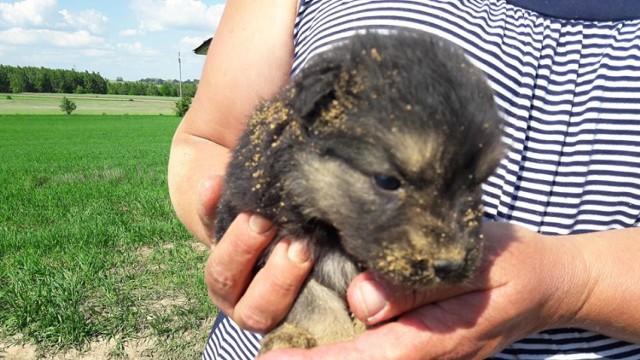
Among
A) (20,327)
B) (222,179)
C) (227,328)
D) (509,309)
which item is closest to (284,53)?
(222,179)

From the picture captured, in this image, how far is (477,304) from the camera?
7.41ft

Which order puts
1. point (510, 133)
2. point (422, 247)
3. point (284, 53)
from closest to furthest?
point (422, 247), point (510, 133), point (284, 53)

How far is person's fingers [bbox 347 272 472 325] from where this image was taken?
88.0 inches

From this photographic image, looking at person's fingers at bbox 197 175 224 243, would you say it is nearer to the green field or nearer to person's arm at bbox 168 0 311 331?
person's arm at bbox 168 0 311 331

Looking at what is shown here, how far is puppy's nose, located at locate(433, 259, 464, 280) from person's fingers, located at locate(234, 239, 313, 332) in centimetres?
62

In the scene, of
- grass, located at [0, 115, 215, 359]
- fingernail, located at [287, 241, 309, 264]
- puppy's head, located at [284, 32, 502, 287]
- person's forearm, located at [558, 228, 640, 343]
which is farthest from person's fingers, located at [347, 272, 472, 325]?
grass, located at [0, 115, 215, 359]

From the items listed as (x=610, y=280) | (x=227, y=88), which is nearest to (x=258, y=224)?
(x=227, y=88)

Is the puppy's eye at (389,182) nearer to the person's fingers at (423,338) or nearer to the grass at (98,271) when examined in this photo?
the person's fingers at (423,338)

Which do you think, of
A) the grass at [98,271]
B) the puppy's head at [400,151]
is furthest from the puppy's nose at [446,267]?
the grass at [98,271]

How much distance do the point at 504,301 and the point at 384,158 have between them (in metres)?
0.72

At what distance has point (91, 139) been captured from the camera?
47219mm

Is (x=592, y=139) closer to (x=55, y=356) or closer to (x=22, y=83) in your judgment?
(x=55, y=356)

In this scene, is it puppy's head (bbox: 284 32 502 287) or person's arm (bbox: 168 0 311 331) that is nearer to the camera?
puppy's head (bbox: 284 32 502 287)

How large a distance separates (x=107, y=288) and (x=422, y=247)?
6.53m
